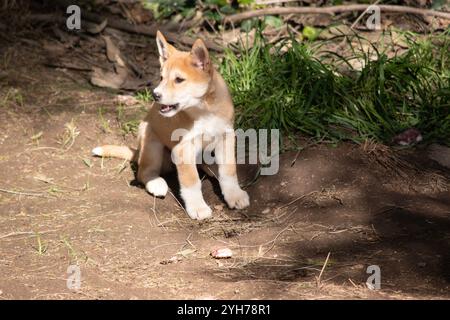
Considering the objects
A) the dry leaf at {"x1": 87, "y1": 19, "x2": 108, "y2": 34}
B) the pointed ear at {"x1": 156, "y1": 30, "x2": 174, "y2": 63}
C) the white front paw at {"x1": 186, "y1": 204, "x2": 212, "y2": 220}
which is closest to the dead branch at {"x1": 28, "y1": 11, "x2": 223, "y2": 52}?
the dry leaf at {"x1": 87, "y1": 19, "x2": 108, "y2": 34}

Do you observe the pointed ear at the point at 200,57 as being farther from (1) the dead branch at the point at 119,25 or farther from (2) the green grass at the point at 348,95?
(1) the dead branch at the point at 119,25

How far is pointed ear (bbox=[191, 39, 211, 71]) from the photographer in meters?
5.10

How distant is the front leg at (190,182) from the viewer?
5.36m

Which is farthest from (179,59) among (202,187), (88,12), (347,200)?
(88,12)

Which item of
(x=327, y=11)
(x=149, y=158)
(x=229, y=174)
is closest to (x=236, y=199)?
(x=229, y=174)

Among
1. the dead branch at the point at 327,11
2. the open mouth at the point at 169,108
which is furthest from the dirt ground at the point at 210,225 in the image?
the dead branch at the point at 327,11

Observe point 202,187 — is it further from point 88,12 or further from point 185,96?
point 88,12

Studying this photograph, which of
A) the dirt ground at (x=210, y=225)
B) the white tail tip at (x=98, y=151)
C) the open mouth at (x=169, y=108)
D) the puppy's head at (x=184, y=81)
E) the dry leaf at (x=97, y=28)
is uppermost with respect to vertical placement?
the dry leaf at (x=97, y=28)

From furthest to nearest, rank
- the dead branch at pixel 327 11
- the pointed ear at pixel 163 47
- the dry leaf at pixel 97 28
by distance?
the dry leaf at pixel 97 28 < the dead branch at pixel 327 11 < the pointed ear at pixel 163 47

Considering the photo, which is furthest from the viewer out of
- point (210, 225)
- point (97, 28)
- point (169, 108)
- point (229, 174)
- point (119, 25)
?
point (119, 25)

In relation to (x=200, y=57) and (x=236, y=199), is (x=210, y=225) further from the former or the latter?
(x=200, y=57)

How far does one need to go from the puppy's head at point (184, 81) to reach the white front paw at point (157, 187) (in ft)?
2.33

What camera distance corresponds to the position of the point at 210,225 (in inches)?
209

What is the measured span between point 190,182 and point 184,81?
777 millimetres
